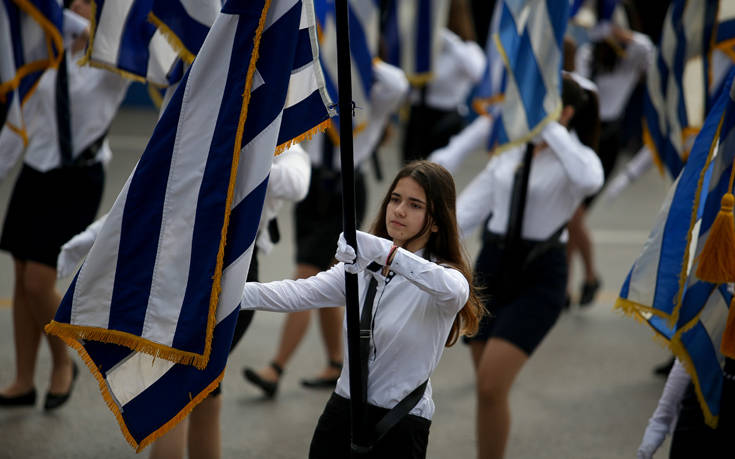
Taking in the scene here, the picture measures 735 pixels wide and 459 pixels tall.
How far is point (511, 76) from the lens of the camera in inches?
182

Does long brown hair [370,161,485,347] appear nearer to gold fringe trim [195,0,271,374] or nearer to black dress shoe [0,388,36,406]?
gold fringe trim [195,0,271,374]

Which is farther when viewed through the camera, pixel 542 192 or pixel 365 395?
pixel 542 192

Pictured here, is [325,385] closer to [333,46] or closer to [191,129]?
[333,46]

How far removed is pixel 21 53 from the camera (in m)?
4.58

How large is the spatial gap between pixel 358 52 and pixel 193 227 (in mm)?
3287

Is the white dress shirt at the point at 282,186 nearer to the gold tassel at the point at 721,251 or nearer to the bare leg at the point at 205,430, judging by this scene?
the bare leg at the point at 205,430

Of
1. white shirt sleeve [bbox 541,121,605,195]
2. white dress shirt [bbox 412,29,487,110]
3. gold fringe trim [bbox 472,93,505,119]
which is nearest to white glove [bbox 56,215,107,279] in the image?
white shirt sleeve [bbox 541,121,605,195]

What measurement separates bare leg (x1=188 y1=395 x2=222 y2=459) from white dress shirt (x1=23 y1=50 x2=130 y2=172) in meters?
1.60

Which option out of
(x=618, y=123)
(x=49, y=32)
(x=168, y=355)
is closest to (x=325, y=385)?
(x=49, y=32)

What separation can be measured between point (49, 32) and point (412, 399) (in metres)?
2.74

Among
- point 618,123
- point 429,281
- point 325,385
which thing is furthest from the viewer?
point 618,123

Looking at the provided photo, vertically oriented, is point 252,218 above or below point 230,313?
above

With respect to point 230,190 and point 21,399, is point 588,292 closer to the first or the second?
point 21,399

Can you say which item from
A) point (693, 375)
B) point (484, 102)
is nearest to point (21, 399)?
point (693, 375)
